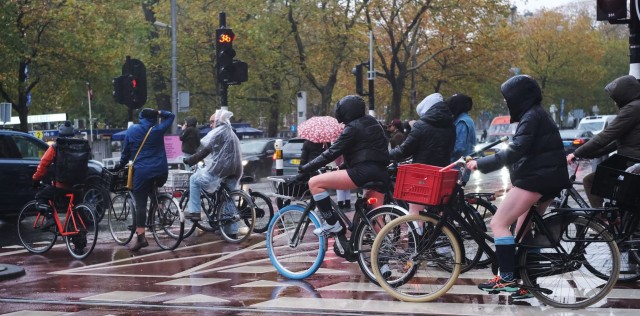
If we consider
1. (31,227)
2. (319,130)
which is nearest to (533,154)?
(31,227)

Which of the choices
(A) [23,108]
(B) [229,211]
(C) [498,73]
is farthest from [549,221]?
(C) [498,73]

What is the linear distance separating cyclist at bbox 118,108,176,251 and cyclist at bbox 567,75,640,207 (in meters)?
5.34

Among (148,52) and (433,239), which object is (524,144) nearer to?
(433,239)

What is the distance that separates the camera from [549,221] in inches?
274

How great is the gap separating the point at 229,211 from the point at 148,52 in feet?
106

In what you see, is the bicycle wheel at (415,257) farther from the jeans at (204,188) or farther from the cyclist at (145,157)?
the jeans at (204,188)

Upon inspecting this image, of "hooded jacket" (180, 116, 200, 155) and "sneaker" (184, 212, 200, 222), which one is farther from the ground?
"hooded jacket" (180, 116, 200, 155)

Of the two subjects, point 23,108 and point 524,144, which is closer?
point 524,144

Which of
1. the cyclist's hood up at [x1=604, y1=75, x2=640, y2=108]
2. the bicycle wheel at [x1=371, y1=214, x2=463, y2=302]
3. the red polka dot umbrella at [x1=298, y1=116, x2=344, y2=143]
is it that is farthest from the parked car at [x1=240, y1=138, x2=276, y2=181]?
the bicycle wheel at [x1=371, y1=214, x2=463, y2=302]

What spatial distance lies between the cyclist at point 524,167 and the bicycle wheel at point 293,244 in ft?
6.70

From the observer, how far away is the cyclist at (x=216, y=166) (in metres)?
12.1

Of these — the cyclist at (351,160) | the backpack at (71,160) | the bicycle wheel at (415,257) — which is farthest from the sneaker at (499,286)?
the backpack at (71,160)

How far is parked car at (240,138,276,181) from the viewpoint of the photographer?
29.0m

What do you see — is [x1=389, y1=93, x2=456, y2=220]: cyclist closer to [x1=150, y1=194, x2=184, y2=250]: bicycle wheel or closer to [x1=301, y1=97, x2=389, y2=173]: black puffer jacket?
[x1=301, y1=97, x2=389, y2=173]: black puffer jacket
